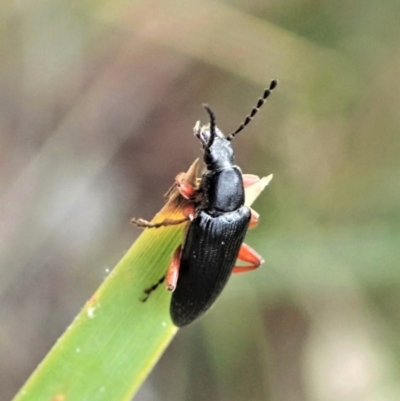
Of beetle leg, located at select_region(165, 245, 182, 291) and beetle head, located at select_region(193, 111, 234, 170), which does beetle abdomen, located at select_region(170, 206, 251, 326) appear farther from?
beetle head, located at select_region(193, 111, 234, 170)

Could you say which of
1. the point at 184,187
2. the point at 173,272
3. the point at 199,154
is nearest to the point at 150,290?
the point at 173,272

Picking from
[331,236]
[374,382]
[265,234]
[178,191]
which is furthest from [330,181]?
[178,191]

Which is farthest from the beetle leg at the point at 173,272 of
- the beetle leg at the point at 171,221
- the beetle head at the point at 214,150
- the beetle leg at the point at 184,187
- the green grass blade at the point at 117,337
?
the beetle head at the point at 214,150

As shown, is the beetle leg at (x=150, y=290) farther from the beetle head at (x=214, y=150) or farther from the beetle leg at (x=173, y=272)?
the beetle head at (x=214, y=150)

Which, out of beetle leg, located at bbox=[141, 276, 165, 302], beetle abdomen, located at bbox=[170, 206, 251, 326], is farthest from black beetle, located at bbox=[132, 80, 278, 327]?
beetle leg, located at bbox=[141, 276, 165, 302]

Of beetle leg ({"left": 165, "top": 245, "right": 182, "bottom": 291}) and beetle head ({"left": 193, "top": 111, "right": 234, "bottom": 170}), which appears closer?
beetle leg ({"left": 165, "top": 245, "right": 182, "bottom": 291})
